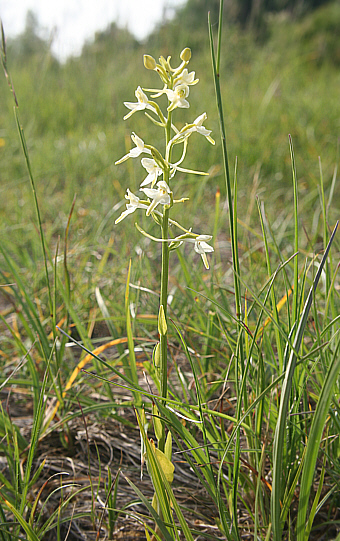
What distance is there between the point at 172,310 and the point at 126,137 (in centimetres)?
202

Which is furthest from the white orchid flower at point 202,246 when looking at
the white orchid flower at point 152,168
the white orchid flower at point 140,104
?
the white orchid flower at point 140,104

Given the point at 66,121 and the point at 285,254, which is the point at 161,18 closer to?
the point at 66,121

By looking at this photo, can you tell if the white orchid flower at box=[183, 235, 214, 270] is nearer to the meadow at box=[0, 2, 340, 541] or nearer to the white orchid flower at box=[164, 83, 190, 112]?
Answer: the meadow at box=[0, 2, 340, 541]

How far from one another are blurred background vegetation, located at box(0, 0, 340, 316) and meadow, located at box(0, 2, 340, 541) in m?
0.02

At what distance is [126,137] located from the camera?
9.29 feet

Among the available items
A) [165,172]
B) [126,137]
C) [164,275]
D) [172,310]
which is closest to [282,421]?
[164,275]

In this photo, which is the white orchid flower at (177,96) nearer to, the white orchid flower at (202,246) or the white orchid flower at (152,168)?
the white orchid flower at (152,168)

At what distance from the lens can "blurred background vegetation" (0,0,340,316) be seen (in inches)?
79.7

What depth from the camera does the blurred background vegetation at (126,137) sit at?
2023mm

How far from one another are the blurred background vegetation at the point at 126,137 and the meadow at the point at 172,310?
2 cm

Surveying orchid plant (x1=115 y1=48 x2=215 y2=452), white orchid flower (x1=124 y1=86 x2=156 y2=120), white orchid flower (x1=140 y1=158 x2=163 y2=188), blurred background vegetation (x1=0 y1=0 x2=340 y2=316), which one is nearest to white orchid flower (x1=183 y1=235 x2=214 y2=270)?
orchid plant (x1=115 y1=48 x2=215 y2=452)

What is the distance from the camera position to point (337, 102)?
3906mm

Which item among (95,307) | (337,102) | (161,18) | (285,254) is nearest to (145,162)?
(95,307)

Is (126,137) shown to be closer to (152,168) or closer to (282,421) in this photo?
(152,168)
